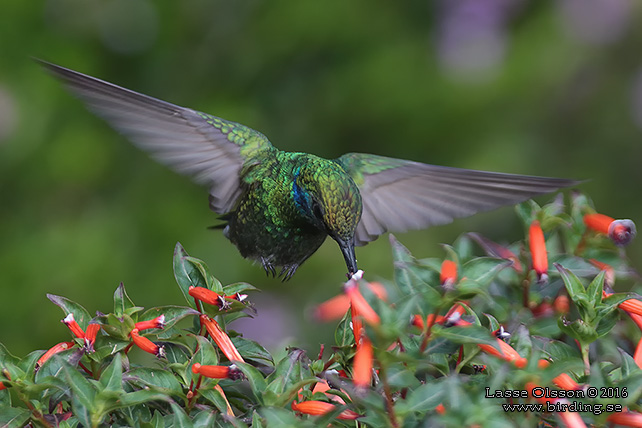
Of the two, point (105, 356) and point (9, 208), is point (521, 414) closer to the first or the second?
point (105, 356)

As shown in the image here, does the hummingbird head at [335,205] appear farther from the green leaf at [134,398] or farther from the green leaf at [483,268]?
the green leaf at [134,398]

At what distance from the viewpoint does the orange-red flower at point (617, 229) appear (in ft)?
6.04

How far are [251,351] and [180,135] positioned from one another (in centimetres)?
93

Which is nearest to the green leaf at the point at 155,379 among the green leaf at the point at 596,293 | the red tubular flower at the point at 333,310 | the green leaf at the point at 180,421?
the green leaf at the point at 180,421

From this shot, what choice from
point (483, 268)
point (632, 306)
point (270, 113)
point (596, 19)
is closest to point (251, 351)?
point (483, 268)

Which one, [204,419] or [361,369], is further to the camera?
[204,419]

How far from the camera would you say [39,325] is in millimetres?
3959

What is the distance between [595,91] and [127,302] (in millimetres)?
4645

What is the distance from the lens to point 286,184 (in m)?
2.26

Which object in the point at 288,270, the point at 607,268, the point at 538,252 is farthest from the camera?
the point at 288,270

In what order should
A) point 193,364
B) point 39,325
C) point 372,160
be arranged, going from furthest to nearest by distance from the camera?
point 39,325 → point 372,160 → point 193,364

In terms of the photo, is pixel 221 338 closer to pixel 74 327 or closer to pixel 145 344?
pixel 145 344

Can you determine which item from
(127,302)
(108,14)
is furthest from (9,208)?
(127,302)

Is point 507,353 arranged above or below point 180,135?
below
